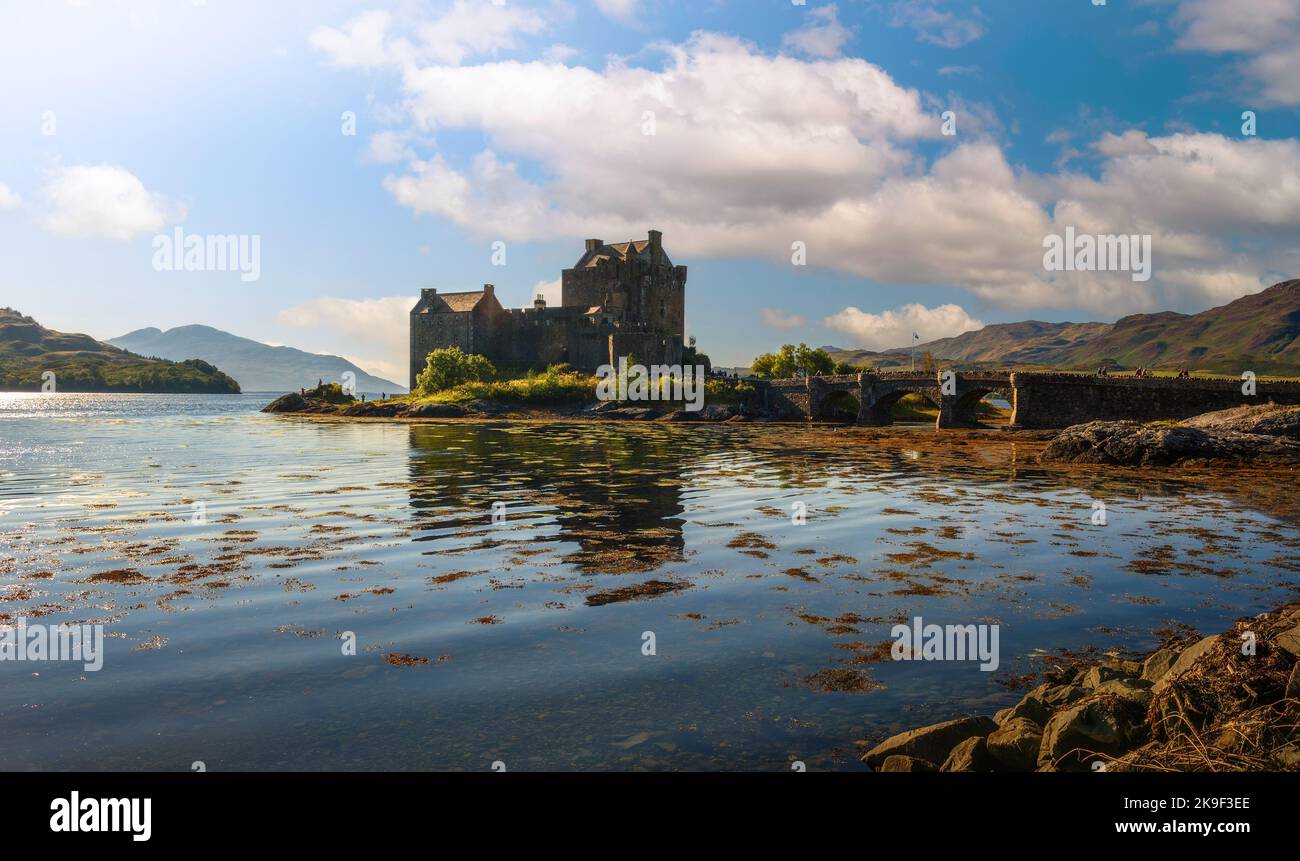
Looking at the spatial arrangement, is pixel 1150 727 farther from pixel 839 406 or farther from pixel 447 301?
pixel 447 301

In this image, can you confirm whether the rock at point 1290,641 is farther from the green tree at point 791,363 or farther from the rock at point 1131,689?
the green tree at point 791,363

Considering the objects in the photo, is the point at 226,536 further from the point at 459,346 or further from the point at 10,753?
the point at 459,346

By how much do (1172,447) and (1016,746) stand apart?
1769 inches

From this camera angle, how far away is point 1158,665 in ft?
33.8

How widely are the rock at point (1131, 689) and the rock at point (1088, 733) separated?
0.94 ft

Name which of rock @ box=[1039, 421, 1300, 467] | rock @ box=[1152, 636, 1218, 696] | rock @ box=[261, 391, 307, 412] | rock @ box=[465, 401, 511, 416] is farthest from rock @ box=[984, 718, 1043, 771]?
rock @ box=[261, 391, 307, 412]

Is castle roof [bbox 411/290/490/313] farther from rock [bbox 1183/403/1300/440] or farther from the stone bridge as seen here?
rock [bbox 1183/403/1300/440]

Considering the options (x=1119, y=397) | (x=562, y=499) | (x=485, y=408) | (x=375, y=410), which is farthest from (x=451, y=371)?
(x=562, y=499)

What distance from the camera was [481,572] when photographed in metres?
17.3

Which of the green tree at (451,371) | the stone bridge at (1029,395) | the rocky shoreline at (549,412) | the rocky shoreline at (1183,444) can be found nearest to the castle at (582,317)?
the green tree at (451,371)

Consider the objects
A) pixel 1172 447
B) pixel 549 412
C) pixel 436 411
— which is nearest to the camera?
pixel 1172 447

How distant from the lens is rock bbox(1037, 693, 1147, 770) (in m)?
7.89

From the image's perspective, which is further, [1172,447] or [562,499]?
[1172,447]
